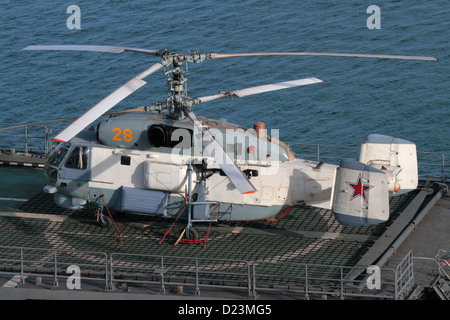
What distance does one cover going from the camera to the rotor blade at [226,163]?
66.3 feet

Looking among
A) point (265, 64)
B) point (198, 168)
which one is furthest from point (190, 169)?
point (265, 64)

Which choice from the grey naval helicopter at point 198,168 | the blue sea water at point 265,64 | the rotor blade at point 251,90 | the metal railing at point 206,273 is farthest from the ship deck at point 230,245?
the blue sea water at point 265,64

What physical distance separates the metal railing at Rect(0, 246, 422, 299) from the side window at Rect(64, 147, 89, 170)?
115 inches

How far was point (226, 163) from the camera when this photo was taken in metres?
21.0

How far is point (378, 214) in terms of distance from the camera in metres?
22.0

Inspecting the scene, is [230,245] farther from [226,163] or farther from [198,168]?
[226,163]

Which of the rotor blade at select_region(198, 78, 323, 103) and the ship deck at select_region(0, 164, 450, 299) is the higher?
the rotor blade at select_region(198, 78, 323, 103)

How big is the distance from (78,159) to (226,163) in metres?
5.84

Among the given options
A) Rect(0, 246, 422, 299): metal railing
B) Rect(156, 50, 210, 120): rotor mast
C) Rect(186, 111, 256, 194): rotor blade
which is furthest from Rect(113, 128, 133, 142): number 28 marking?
Rect(0, 246, 422, 299): metal railing

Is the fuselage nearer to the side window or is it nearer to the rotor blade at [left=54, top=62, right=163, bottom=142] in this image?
the side window

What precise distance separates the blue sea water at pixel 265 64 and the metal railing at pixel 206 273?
24.6 meters

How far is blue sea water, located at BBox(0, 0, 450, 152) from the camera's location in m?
48.4
